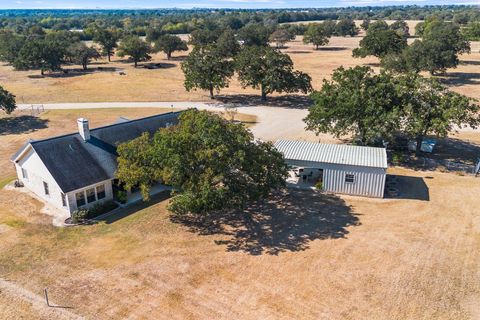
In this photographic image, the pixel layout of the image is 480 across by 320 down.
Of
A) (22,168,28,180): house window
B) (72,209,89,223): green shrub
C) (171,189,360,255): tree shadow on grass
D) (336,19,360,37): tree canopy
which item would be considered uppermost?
(336,19,360,37): tree canopy

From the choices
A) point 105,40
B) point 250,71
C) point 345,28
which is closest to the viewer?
point 250,71

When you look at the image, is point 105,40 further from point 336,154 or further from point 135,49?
point 336,154

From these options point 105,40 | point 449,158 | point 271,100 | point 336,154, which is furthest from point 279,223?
point 105,40

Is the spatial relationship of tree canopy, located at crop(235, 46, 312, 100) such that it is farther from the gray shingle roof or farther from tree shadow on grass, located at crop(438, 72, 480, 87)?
tree shadow on grass, located at crop(438, 72, 480, 87)

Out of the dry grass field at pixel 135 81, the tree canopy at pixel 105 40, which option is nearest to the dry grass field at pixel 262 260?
the dry grass field at pixel 135 81

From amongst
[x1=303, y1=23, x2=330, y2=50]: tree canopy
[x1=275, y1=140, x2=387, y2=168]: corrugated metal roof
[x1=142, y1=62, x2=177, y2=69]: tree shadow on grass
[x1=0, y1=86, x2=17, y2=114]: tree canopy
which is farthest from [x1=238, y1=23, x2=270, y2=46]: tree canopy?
[x1=275, y1=140, x2=387, y2=168]: corrugated metal roof
